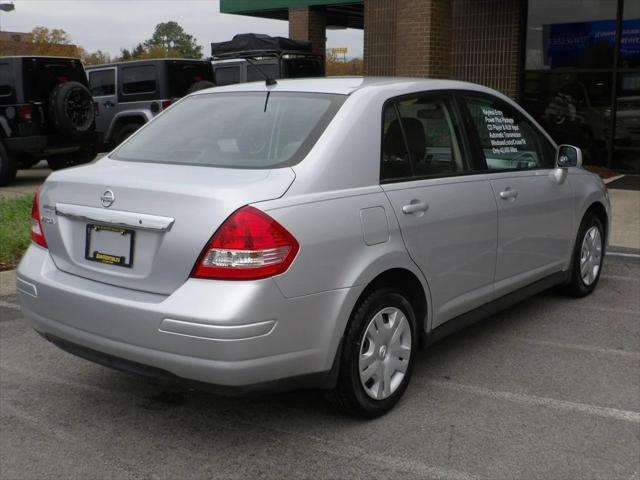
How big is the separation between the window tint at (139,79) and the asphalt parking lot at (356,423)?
36.1 ft

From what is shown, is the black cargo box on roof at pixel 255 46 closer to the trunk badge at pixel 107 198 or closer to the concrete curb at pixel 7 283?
the concrete curb at pixel 7 283

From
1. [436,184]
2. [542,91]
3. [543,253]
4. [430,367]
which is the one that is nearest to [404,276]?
[436,184]

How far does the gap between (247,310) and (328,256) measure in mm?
472

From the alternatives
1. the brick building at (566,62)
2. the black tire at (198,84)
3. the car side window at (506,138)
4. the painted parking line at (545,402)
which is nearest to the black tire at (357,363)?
the painted parking line at (545,402)

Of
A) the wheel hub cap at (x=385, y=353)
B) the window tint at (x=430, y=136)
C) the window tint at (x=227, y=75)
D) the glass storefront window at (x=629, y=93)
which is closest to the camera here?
the wheel hub cap at (x=385, y=353)

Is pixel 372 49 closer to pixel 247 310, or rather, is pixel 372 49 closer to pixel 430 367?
pixel 430 367

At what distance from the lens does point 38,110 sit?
12555 mm

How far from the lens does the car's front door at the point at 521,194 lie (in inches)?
185

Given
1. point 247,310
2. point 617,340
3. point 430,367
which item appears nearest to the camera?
point 247,310

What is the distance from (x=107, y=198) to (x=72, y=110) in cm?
993

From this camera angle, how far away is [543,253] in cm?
520

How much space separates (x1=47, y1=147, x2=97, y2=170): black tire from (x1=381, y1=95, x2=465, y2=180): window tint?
34.0 feet

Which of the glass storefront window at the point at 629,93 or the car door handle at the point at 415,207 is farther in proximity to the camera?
the glass storefront window at the point at 629,93

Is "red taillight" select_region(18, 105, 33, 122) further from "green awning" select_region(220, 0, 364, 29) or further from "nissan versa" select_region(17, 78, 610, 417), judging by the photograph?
"nissan versa" select_region(17, 78, 610, 417)
